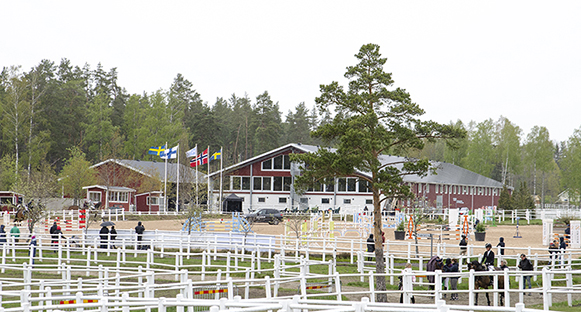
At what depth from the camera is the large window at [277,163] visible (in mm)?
69438

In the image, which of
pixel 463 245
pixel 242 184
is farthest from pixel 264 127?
pixel 463 245

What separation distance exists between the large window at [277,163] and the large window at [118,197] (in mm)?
15867

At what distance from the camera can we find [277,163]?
69688 mm

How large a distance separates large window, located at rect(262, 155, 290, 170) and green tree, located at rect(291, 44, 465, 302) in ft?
149

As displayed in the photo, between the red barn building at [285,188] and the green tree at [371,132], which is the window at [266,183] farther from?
the green tree at [371,132]

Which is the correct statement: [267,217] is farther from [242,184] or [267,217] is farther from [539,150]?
[539,150]

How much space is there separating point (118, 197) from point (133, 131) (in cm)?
3178

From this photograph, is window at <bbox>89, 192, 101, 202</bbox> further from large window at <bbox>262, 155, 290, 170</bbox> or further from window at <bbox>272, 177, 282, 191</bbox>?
window at <bbox>272, 177, 282, 191</bbox>

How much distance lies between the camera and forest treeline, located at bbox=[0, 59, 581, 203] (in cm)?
7888

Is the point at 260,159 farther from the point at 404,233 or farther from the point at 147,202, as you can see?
the point at 404,233

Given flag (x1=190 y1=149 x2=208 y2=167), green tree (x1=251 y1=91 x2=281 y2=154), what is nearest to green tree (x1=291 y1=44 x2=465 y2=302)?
flag (x1=190 y1=149 x2=208 y2=167)

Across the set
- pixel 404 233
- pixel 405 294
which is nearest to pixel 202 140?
pixel 404 233

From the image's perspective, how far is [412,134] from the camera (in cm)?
2261

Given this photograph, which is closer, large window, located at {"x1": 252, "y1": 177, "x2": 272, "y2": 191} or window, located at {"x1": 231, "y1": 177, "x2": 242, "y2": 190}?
large window, located at {"x1": 252, "y1": 177, "x2": 272, "y2": 191}
